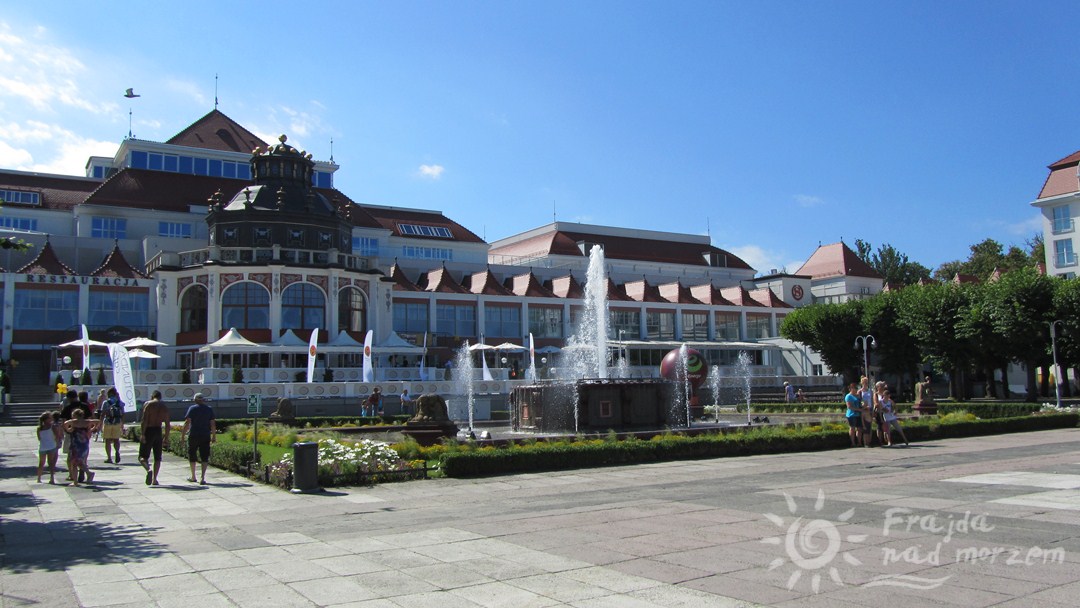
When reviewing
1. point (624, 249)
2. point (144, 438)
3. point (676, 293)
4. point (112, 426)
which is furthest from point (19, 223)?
point (676, 293)

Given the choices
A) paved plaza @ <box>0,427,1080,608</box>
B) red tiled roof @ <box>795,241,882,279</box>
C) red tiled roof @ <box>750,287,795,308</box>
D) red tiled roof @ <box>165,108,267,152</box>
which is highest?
red tiled roof @ <box>165,108,267,152</box>

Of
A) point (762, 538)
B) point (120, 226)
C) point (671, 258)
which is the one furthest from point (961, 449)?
point (671, 258)

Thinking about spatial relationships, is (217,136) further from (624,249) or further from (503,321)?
(624,249)

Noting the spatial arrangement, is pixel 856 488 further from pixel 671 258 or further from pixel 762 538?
pixel 671 258

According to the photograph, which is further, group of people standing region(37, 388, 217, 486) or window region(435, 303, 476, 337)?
window region(435, 303, 476, 337)

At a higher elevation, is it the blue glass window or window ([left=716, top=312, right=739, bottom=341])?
the blue glass window

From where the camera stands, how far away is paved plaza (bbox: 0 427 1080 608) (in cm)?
765

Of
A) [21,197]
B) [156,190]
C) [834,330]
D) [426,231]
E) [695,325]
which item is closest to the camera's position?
[834,330]

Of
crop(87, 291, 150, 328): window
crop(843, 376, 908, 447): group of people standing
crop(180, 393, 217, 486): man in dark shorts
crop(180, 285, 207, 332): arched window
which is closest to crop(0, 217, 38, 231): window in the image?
crop(87, 291, 150, 328): window

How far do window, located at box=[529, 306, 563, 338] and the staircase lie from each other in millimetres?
33693

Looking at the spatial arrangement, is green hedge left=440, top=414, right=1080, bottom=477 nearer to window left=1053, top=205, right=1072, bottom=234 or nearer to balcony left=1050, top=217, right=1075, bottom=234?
balcony left=1050, top=217, right=1075, bottom=234

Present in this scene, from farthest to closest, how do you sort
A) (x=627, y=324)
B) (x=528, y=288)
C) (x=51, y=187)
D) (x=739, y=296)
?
1. (x=739, y=296)
2. (x=627, y=324)
3. (x=528, y=288)
4. (x=51, y=187)

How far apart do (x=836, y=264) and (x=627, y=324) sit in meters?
25.6

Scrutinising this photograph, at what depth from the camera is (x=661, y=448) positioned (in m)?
20.0
